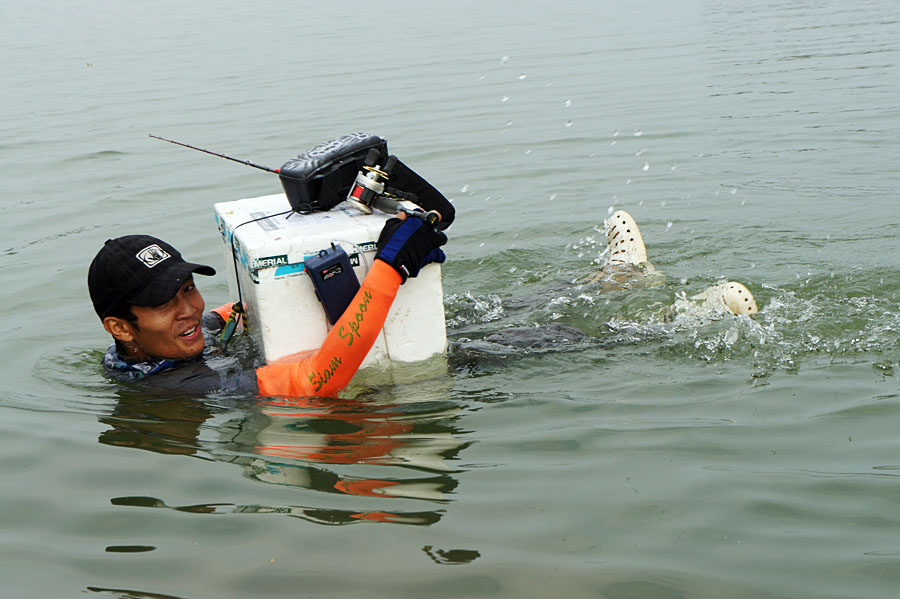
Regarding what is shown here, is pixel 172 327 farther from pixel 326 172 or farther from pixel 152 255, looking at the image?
pixel 326 172

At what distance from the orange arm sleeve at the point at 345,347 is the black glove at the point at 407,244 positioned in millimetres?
43

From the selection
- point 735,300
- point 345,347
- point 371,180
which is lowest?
point 735,300

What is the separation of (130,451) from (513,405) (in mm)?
1623

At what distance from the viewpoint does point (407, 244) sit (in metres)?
3.65

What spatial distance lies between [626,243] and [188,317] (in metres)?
2.86

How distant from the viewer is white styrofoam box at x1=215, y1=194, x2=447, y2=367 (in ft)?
12.2

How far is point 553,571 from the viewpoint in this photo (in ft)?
8.92

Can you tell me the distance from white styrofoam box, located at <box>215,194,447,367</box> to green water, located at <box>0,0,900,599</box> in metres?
0.27

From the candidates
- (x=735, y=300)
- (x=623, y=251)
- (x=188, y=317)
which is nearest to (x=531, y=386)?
(x=735, y=300)

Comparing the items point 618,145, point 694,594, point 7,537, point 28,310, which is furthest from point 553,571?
point 618,145

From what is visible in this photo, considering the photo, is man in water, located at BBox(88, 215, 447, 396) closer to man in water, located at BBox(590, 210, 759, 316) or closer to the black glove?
the black glove

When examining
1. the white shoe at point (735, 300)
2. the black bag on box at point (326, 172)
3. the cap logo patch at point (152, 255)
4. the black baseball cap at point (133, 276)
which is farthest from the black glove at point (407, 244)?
the white shoe at point (735, 300)

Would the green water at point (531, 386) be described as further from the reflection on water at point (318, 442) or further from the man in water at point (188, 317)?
the man in water at point (188, 317)

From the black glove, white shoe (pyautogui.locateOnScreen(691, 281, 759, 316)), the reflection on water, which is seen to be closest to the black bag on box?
the black glove
